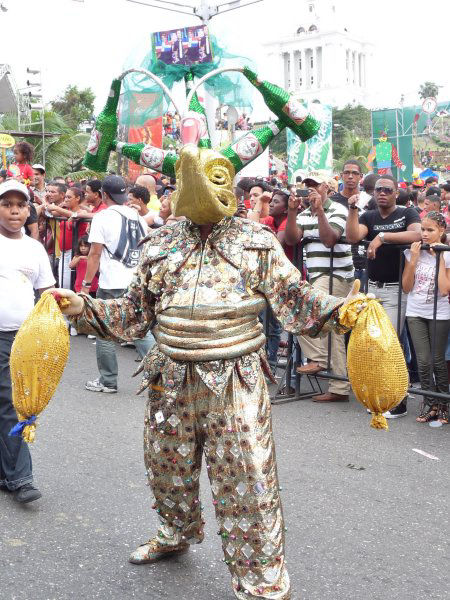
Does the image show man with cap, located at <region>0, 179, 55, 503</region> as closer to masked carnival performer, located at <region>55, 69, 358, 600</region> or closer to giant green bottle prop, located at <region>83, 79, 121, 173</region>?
giant green bottle prop, located at <region>83, 79, 121, 173</region>

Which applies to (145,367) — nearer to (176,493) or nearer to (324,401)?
(176,493)

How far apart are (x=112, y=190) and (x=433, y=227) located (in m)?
2.66

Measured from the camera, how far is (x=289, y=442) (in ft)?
18.0

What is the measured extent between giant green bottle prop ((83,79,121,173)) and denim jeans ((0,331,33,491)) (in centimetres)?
113

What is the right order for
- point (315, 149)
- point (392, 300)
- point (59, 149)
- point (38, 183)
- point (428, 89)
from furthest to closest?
point (428, 89) < point (59, 149) < point (315, 149) < point (38, 183) < point (392, 300)

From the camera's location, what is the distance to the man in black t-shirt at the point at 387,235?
242 inches

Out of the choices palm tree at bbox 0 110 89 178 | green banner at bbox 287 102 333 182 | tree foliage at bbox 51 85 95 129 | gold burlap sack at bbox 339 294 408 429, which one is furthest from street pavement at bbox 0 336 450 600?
tree foliage at bbox 51 85 95 129

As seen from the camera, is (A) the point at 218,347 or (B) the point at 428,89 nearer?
(A) the point at 218,347

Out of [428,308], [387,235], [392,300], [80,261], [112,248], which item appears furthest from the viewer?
[80,261]

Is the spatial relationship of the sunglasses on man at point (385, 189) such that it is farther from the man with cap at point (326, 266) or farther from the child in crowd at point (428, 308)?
the child in crowd at point (428, 308)

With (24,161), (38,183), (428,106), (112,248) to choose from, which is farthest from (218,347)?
(428,106)

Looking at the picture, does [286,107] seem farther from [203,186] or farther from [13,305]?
[13,305]

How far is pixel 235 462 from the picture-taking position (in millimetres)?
3111

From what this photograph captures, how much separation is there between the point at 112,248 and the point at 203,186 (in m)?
3.76
